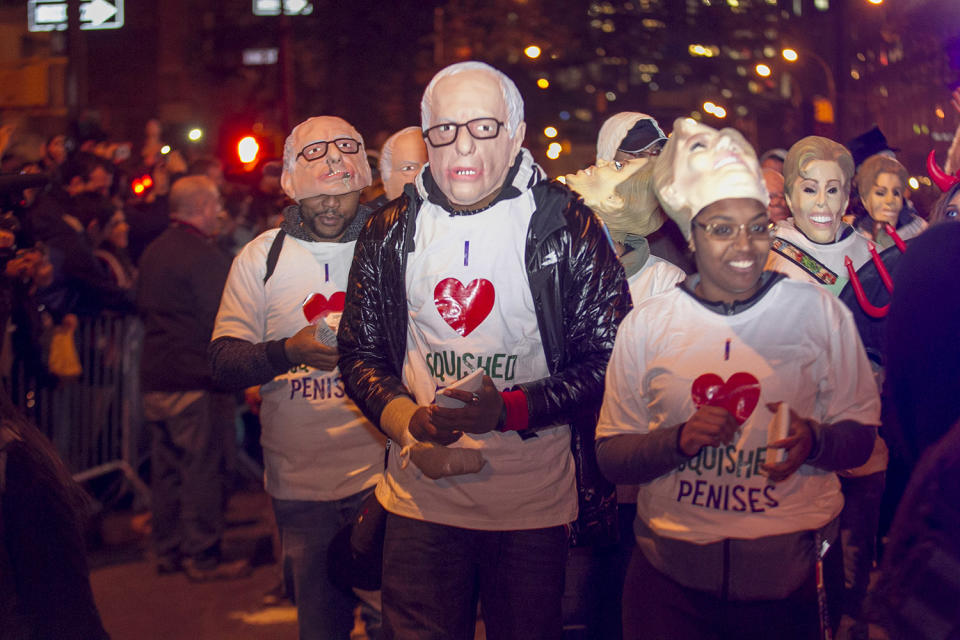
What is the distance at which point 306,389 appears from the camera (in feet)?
15.1

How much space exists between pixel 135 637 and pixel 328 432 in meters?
2.25

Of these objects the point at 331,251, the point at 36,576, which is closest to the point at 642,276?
the point at 331,251

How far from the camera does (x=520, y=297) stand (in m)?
3.39

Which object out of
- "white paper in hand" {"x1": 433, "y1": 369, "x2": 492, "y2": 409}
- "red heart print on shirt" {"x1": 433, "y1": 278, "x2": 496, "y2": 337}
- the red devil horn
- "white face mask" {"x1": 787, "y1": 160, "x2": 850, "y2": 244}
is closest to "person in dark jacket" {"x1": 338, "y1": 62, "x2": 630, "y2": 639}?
"red heart print on shirt" {"x1": 433, "y1": 278, "x2": 496, "y2": 337}

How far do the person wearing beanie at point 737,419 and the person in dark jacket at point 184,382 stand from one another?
4661 mm

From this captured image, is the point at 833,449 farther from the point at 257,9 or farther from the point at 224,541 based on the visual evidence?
the point at 257,9

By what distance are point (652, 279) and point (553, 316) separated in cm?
98

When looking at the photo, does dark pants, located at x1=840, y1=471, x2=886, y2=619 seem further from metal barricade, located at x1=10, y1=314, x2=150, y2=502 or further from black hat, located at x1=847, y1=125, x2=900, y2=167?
metal barricade, located at x1=10, y1=314, x2=150, y2=502

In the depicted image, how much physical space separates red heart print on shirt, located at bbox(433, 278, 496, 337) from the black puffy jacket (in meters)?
0.15

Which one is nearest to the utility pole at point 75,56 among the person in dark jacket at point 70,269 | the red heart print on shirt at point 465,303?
the person in dark jacket at point 70,269

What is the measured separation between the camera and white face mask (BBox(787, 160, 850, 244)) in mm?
5098

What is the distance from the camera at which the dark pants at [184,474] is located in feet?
23.8

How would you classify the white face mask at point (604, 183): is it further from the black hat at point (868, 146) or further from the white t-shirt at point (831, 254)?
the black hat at point (868, 146)

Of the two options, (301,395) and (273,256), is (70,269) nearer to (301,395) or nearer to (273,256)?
(273,256)
